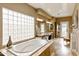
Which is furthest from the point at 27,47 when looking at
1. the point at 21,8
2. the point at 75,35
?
the point at 75,35

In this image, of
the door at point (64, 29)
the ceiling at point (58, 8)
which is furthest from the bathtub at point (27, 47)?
the ceiling at point (58, 8)

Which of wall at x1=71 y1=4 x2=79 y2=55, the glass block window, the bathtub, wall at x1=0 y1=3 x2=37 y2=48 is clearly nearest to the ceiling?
wall at x1=71 y1=4 x2=79 y2=55

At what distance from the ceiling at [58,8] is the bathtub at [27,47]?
90 centimetres

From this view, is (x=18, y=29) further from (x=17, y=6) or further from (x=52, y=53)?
(x=52, y=53)

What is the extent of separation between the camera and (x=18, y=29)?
247cm

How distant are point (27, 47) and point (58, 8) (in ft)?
4.06

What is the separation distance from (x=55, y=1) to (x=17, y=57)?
1.41 m

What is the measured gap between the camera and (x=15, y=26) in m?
2.43

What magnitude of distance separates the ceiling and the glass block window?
496mm

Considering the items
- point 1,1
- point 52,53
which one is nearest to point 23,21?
point 1,1

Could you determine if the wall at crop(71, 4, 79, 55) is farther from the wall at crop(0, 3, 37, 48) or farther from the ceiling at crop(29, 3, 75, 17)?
the wall at crop(0, 3, 37, 48)

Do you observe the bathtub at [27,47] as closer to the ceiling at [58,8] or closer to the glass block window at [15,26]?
the glass block window at [15,26]

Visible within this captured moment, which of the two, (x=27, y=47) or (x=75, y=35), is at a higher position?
(x=75, y=35)

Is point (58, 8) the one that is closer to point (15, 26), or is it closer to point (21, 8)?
point (21, 8)
